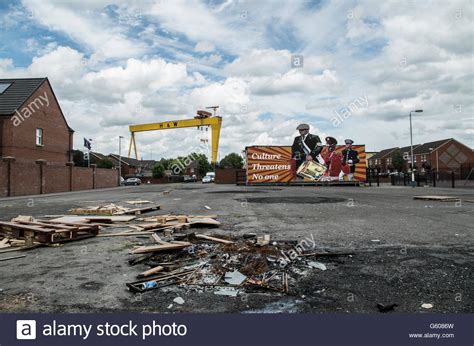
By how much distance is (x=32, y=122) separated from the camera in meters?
32.5

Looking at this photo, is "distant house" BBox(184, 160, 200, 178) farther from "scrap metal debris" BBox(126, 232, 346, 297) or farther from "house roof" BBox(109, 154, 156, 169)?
"scrap metal debris" BBox(126, 232, 346, 297)

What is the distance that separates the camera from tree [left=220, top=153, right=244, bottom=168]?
11446 cm

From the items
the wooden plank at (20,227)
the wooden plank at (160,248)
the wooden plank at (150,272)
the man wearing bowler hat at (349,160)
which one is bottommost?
the wooden plank at (150,272)

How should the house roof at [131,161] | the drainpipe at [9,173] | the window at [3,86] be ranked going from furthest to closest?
the house roof at [131,161], the window at [3,86], the drainpipe at [9,173]

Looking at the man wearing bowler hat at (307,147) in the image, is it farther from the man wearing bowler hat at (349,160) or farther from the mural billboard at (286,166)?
the man wearing bowler hat at (349,160)

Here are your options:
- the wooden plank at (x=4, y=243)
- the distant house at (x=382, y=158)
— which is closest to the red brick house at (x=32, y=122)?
the wooden plank at (x=4, y=243)

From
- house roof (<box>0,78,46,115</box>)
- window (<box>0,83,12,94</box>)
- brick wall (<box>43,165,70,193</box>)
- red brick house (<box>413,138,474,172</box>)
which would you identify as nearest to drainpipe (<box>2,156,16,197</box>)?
brick wall (<box>43,165,70,193</box>)

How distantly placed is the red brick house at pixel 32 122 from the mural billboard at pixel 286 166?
20.5 meters

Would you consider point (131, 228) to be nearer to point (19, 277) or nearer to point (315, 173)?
point (19, 277)

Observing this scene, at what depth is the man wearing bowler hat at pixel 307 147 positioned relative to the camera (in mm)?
41219

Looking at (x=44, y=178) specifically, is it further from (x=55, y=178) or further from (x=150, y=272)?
(x=150, y=272)

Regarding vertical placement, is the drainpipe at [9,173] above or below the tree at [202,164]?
below

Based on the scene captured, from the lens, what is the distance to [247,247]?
653 centimetres

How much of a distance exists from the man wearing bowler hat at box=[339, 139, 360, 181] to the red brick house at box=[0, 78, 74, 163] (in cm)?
3123
